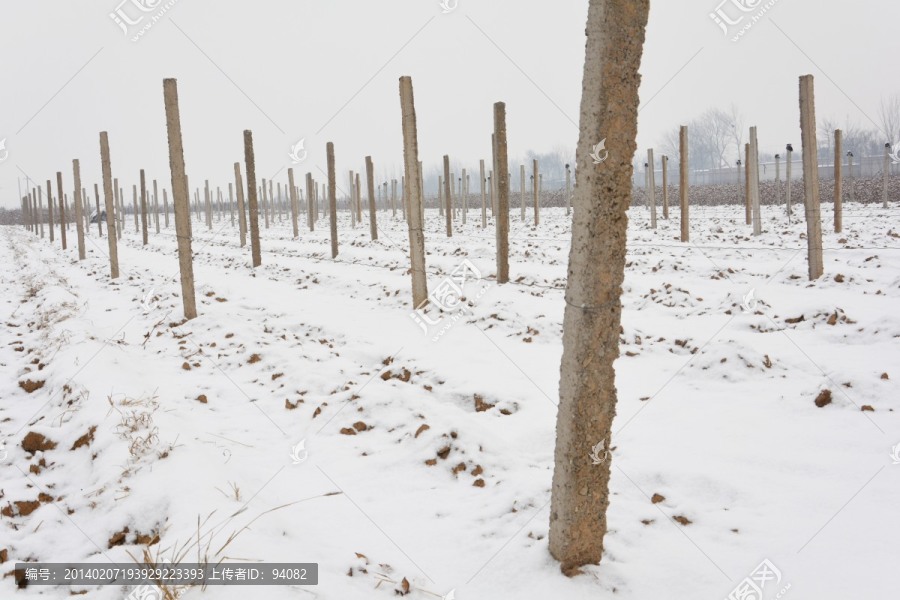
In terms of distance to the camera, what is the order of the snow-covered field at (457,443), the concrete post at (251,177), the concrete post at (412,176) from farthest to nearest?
the concrete post at (251,177), the concrete post at (412,176), the snow-covered field at (457,443)

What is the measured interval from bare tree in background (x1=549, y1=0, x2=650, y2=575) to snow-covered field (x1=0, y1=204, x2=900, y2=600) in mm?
281

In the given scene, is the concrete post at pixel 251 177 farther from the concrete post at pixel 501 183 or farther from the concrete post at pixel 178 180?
the concrete post at pixel 501 183

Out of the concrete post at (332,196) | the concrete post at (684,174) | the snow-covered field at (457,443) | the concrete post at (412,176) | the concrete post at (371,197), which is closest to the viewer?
the snow-covered field at (457,443)

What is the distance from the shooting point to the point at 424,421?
4242mm

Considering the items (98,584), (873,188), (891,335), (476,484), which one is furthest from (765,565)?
(873,188)

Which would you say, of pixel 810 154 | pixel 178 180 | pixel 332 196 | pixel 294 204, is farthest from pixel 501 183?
pixel 294 204

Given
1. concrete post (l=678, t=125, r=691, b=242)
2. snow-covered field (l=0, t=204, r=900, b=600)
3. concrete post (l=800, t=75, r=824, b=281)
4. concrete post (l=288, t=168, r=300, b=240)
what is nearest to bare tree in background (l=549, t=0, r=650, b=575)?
snow-covered field (l=0, t=204, r=900, b=600)

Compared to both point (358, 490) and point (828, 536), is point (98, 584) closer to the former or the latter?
point (358, 490)

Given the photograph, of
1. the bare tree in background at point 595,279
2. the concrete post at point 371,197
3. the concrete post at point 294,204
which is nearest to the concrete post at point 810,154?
the bare tree in background at point 595,279

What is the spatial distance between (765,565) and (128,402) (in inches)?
166

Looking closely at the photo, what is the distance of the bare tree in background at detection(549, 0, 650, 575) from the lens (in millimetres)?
1972

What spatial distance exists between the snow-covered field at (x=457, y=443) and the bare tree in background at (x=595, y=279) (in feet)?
0.92

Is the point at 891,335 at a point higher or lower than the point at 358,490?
higher

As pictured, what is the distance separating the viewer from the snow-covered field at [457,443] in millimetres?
2510
